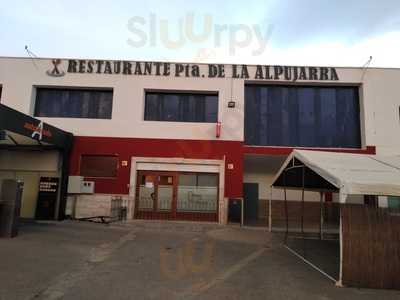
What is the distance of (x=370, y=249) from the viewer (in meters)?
5.94

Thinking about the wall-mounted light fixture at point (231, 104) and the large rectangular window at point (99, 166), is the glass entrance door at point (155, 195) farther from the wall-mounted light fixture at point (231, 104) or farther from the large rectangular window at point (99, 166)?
the wall-mounted light fixture at point (231, 104)

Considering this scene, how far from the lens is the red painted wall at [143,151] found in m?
14.8

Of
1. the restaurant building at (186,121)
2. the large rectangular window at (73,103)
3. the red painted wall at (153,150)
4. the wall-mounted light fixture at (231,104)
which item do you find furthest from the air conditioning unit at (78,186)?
the wall-mounted light fixture at (231,104)

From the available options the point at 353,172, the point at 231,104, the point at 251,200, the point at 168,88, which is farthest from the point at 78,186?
the point at 353,172

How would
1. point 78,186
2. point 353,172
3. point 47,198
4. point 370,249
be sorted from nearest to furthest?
1. point 370,249
2. point 353,172
3. point 47,198
4. point 78,186

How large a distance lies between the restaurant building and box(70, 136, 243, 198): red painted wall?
4 cm

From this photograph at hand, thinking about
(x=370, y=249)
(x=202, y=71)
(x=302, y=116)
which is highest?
(x=202, y=71)

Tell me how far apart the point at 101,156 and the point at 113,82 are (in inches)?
136

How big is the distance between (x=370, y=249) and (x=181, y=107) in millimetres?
11296

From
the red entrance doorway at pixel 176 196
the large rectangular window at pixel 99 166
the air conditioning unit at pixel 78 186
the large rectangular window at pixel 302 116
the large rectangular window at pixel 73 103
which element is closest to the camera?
the air conditioning unit at pixel 78 186

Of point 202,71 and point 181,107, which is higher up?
point 202,71

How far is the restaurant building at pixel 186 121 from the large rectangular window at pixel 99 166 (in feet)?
0.15

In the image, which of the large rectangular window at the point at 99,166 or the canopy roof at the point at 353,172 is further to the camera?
the large rectangular window at the point at 99,166

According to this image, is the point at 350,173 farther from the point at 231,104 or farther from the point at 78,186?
the point at 78,186
